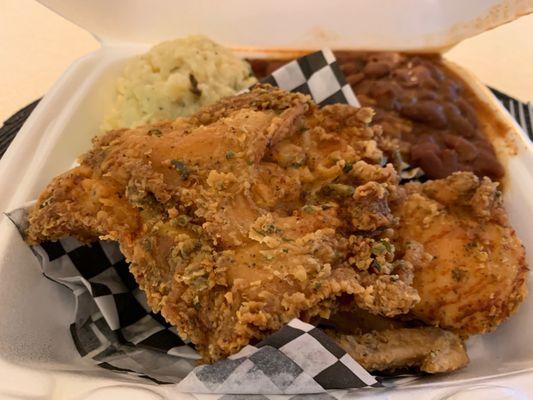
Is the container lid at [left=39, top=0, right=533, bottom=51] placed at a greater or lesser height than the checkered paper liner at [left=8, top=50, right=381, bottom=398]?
greater

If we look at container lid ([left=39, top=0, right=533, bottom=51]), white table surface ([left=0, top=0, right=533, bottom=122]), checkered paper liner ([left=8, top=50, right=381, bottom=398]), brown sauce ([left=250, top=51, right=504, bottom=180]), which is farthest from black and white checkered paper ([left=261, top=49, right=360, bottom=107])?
white table surface ([left=0, top=0, right=533, bottom=122])

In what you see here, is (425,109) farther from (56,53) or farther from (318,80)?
(56,53)

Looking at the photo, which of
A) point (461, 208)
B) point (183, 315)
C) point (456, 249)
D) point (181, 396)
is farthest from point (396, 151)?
point (181, 396)

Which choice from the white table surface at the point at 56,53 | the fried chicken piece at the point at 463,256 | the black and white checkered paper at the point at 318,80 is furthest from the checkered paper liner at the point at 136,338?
the white table surface at the point at 56,53

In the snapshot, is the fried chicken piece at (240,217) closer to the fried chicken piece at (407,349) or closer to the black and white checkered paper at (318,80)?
the fried chicken piece at (407,349)

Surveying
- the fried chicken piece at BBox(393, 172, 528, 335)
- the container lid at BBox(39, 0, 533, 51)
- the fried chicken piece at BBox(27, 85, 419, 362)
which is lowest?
the fried chicken piece at BBox(393, 172, 528, 335)

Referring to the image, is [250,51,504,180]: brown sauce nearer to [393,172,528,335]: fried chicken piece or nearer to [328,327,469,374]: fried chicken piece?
[393,172,528,335]: fried chicken piece
